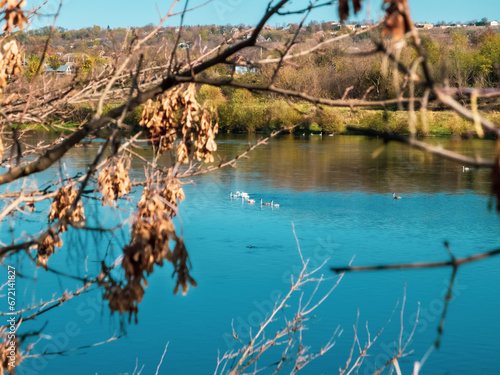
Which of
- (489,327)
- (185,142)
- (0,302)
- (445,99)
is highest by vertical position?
(445,99)

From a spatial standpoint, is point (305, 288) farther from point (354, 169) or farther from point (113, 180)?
point (354, 169)

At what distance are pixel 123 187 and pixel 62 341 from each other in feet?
36.7

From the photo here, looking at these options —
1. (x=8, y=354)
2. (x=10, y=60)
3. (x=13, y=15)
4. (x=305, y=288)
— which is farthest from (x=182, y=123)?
(x=305, y=288)

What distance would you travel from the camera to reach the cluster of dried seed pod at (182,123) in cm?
357

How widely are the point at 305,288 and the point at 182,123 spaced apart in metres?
13.0

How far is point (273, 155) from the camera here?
1396 inches

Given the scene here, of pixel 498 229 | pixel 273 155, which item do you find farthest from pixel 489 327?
pixel 273 155

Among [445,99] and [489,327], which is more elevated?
[445,99]

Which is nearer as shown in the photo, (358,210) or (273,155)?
(358,210)

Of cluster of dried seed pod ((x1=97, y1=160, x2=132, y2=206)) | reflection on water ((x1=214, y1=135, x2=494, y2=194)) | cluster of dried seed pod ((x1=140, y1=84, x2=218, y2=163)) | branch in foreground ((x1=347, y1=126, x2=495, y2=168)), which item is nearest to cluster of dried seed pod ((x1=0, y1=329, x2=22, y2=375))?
cluster of dried seed pod ((x1=97, y1=160, x2=132, y2=206))

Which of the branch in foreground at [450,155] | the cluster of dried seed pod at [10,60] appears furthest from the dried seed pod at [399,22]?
the cluster of dried seed pod at [10,60]

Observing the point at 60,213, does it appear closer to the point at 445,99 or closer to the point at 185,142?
the point at 185,142

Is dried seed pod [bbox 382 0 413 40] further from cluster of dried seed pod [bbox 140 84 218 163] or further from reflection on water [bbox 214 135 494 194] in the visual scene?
reflection on water [bbox 214 135 494 194]

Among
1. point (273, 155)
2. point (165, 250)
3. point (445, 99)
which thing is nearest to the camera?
point (445, 99)
